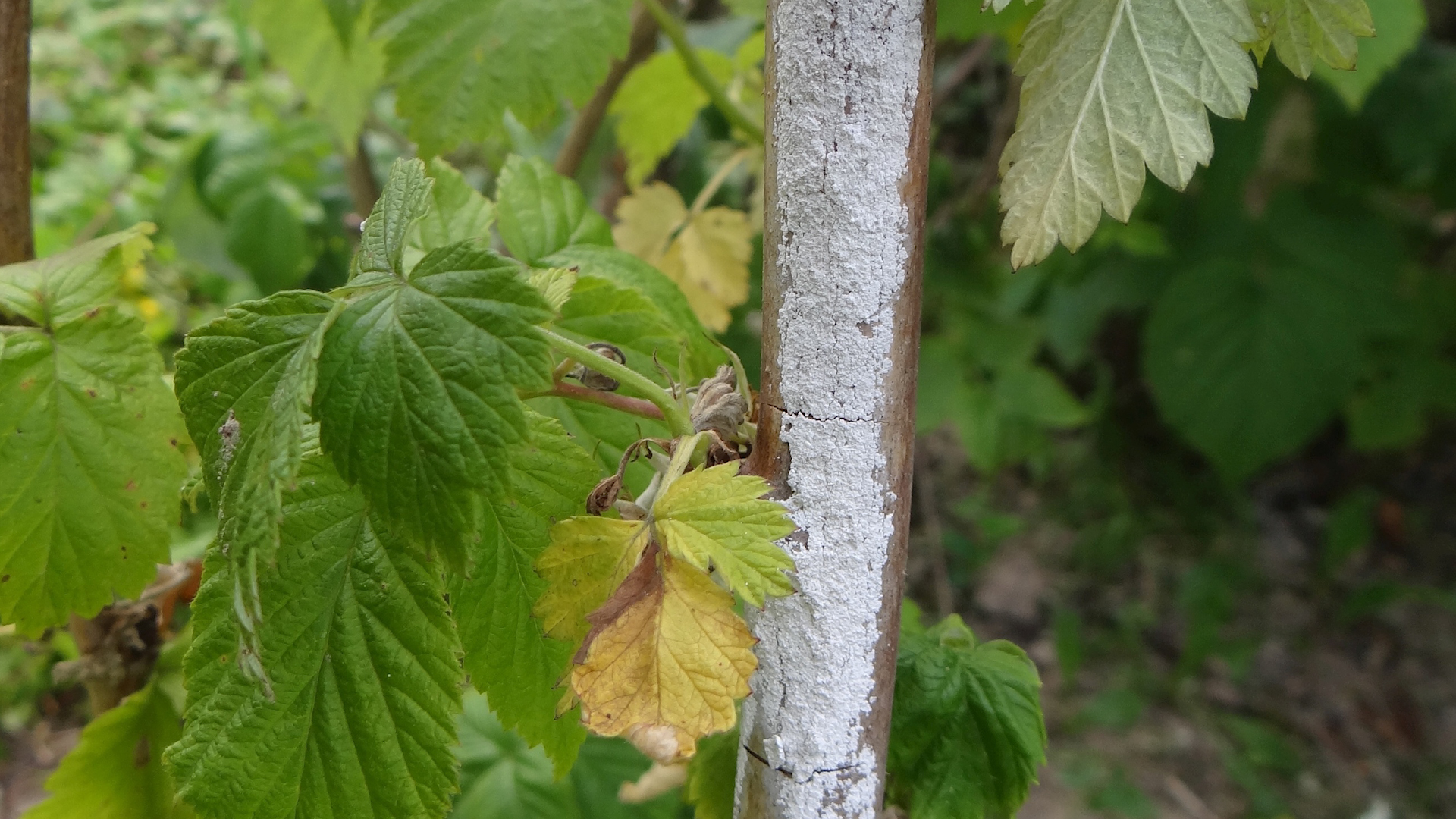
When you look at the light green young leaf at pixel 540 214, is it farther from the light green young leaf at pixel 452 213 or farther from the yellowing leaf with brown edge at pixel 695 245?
the yellowing leaf with brown edge at pixel 695 245

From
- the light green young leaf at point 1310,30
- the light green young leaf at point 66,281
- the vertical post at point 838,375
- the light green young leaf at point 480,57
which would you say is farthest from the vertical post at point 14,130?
the light green young leaf at point 1310,30

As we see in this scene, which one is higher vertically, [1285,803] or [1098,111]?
[1098,111]

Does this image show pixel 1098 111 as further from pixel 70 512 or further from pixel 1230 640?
pixel 1230 640

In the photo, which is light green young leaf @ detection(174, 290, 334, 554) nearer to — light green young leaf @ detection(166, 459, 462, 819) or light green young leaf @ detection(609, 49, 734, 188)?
light green young leaf @ detection(166, 459, 462, 819)

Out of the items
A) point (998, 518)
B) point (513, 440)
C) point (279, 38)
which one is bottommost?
point (998, 518)

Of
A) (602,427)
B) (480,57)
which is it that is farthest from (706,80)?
(602,427)

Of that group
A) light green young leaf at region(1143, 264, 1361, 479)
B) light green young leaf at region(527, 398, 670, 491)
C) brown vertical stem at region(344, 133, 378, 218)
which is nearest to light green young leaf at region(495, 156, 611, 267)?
light green young leaf at region(527, 398, 670, 491)

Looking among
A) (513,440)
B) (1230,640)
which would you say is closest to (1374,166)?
(1230,640)
